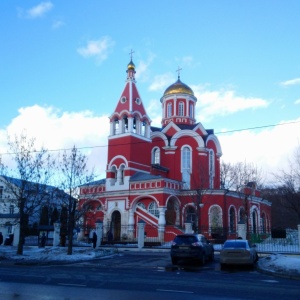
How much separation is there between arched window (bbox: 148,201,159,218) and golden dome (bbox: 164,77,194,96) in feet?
54.2

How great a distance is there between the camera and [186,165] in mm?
43594

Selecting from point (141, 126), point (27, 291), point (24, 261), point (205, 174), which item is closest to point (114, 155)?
point (141, 126)

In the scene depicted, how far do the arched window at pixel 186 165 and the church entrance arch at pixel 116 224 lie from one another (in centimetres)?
799


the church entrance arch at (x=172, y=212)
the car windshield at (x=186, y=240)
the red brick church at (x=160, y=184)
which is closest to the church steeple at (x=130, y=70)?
the red brick church at (x=160, y=184)

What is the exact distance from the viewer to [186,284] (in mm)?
11523

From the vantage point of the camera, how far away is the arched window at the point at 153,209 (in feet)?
126

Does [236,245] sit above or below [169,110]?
below

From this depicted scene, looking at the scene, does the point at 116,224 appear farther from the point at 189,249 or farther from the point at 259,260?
the point at 259,260

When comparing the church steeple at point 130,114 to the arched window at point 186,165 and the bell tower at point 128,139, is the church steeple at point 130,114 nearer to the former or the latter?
the bell tower at point 128,139

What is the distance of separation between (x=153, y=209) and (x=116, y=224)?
4602 millimetres

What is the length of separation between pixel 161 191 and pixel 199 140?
914 centimetres

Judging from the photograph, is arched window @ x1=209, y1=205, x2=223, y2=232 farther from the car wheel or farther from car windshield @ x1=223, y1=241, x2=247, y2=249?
car windshield @ x1=223, y1=241, x2=247, y2=249

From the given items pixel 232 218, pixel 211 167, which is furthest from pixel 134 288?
pixel 211 167

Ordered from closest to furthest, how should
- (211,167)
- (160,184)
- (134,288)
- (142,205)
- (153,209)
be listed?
(134,288), (160,184), (153,209), (142,205), (211,167)
